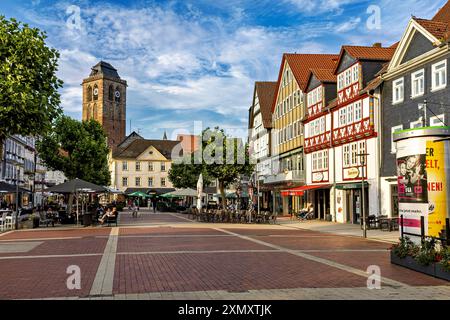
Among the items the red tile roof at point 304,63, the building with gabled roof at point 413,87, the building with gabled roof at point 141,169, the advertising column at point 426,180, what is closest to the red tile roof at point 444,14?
the building with gabled roof at point 413,87

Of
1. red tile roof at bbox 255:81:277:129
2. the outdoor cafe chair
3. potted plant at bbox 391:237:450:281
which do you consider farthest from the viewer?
red tile roof at bbox 255:81:277:129

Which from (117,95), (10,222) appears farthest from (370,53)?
(117,95)

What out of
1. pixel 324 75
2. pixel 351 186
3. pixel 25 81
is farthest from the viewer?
pixel 324 75

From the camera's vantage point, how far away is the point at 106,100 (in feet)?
434

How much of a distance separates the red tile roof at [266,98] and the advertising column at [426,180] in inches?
1732

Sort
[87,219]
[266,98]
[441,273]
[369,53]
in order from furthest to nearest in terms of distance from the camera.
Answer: [266,98], [369,53], [87,219], [441,273]

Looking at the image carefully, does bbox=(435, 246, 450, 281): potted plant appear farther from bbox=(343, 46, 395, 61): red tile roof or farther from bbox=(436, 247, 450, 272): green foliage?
bbox=(343, 46, 395, 61): red tile roof

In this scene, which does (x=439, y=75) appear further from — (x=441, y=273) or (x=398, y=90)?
(x=441, y=273)

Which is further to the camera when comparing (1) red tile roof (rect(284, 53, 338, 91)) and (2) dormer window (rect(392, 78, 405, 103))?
(1) red tile roof (rect(284, 53, 338, 91))

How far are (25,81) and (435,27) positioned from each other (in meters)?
20.4

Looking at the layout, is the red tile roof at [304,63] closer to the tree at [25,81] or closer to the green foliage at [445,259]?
the tree at [25,81]

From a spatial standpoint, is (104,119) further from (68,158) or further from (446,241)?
(446,241)

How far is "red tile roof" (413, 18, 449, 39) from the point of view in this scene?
26594 millimetres

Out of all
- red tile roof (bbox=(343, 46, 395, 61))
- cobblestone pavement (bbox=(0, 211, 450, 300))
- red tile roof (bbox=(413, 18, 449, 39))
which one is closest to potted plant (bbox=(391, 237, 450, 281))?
cobblestone pavement (bbox=(0, 211, 450, 300))
